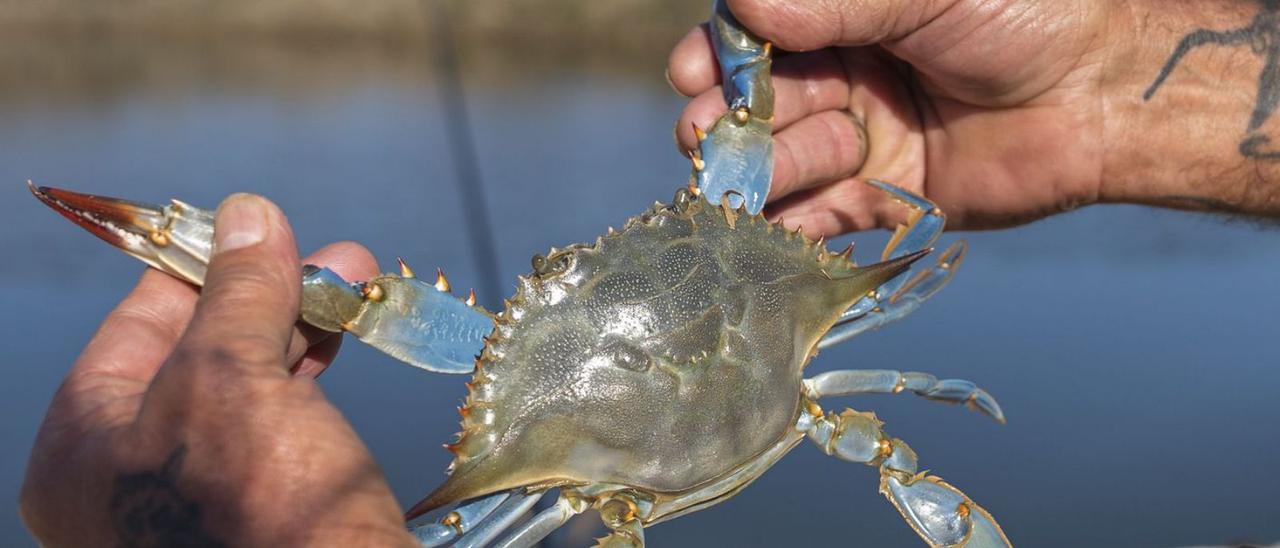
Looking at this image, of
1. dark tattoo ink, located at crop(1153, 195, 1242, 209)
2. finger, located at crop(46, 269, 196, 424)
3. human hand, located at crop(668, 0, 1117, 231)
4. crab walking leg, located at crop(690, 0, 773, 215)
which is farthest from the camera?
dark tattoo ink, located at crop(1153, 195, 1242, 209)

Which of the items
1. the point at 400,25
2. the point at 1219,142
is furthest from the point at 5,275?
the point at 400,25

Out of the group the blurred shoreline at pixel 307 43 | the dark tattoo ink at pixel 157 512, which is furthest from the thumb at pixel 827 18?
the blurred shoreline at pixel 307 43

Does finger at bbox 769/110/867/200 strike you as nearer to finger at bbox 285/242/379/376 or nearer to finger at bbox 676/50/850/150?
finger at bbox 676/50/850/150

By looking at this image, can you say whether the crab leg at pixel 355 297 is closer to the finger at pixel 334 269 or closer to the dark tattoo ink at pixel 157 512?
the finger at pixel 334 269

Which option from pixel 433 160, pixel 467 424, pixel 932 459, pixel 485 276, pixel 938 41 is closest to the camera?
pixel 467 424

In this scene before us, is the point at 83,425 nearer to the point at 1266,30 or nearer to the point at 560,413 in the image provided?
the point at 560,413

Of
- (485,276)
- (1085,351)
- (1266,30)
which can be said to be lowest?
(1085,351)

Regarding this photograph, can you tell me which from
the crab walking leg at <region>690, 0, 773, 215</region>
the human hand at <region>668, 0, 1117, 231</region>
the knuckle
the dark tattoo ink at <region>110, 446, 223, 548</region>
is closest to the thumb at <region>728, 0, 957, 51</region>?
the human hand at <region>668, 0, 1117, 231</region>
